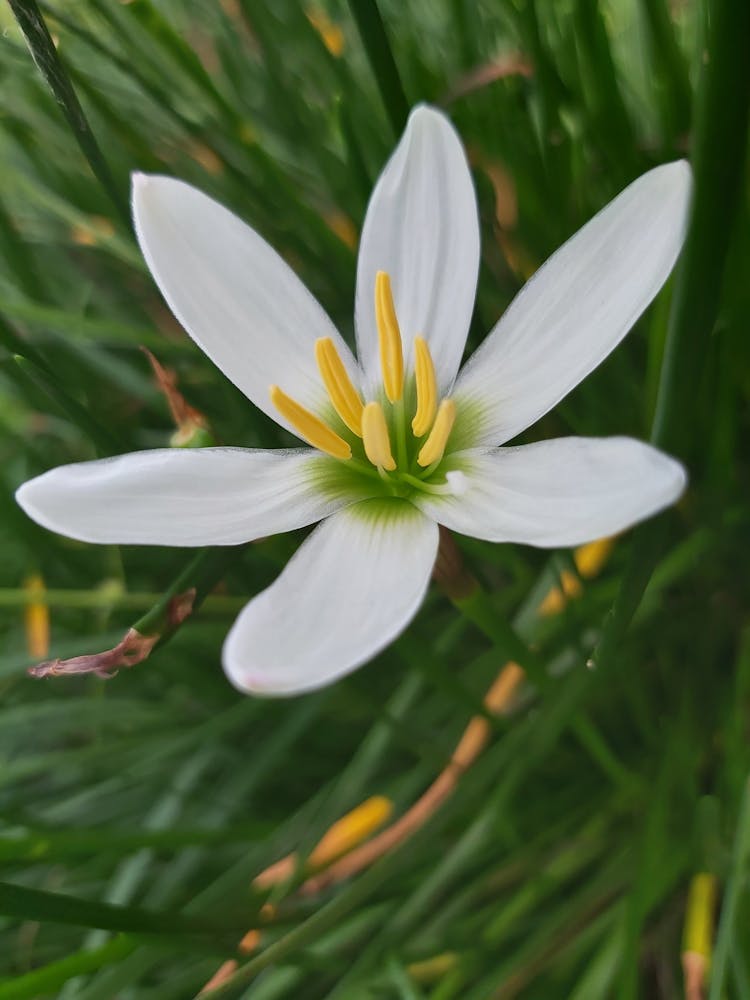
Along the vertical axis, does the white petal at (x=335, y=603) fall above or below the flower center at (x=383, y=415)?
below

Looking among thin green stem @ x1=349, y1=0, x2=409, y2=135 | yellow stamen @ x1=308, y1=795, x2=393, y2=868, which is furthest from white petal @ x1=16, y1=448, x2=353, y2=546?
yellow stamen @ x1=308, y1=795, x2=393, y2=868

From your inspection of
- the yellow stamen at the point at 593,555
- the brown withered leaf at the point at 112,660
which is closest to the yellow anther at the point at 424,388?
the brown withered leaf at the point at 112,660

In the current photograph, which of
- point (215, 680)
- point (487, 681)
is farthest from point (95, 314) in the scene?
point (487, 681)

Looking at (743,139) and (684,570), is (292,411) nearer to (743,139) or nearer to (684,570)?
(743,139)

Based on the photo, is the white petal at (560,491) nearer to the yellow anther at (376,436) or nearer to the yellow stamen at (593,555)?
the yellow anther at (376,436)

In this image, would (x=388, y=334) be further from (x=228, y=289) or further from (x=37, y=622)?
(x=37, y=622)

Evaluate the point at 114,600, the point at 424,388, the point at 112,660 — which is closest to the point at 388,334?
the point at 424,388
